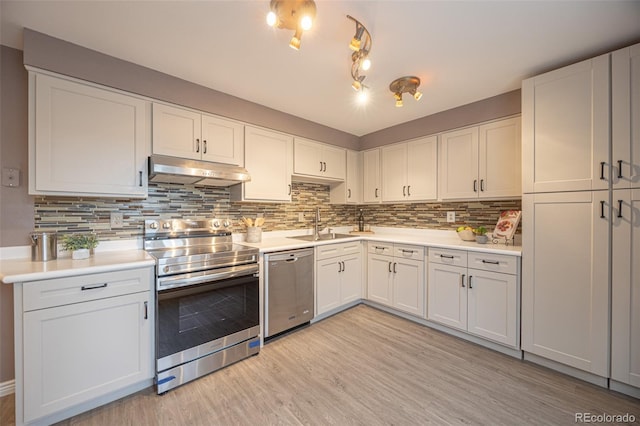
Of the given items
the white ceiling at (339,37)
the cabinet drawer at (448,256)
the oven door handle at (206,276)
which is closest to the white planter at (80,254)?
the oven door handle at (206,276)

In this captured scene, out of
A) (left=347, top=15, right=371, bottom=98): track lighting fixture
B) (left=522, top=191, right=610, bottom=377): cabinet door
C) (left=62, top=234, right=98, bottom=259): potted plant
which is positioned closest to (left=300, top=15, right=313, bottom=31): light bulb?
(left=347, top=15, right=371, bottom=98): track lighting fixture

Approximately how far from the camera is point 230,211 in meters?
2.87

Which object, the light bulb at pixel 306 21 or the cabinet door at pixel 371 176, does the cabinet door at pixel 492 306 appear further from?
the light bulb at pixel 306 21

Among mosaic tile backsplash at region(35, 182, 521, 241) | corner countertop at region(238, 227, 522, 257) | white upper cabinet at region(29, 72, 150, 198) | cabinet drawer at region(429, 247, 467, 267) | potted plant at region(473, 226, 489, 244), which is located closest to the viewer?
white upper cabinet at region(29, 72, 150, 198)

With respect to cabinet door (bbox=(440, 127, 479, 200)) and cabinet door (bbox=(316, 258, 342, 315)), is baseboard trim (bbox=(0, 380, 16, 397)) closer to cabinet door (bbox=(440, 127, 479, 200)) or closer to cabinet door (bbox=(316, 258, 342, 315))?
cabinet door (bbox=(316, 258, 342, 315))

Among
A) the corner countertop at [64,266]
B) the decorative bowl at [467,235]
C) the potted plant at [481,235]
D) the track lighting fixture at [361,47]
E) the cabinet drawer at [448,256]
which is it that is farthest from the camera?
the decorative bowl at [467,235]

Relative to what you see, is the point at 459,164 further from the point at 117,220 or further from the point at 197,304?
the point at 117,220

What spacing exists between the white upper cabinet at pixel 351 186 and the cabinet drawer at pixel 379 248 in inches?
31.1

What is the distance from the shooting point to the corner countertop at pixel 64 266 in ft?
4.66

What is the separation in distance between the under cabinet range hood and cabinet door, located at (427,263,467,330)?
7.17 ft

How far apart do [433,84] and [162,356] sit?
3.14m

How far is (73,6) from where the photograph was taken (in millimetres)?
1481

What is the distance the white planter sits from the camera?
182cm

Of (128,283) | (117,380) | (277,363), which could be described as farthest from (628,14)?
(117,380)
